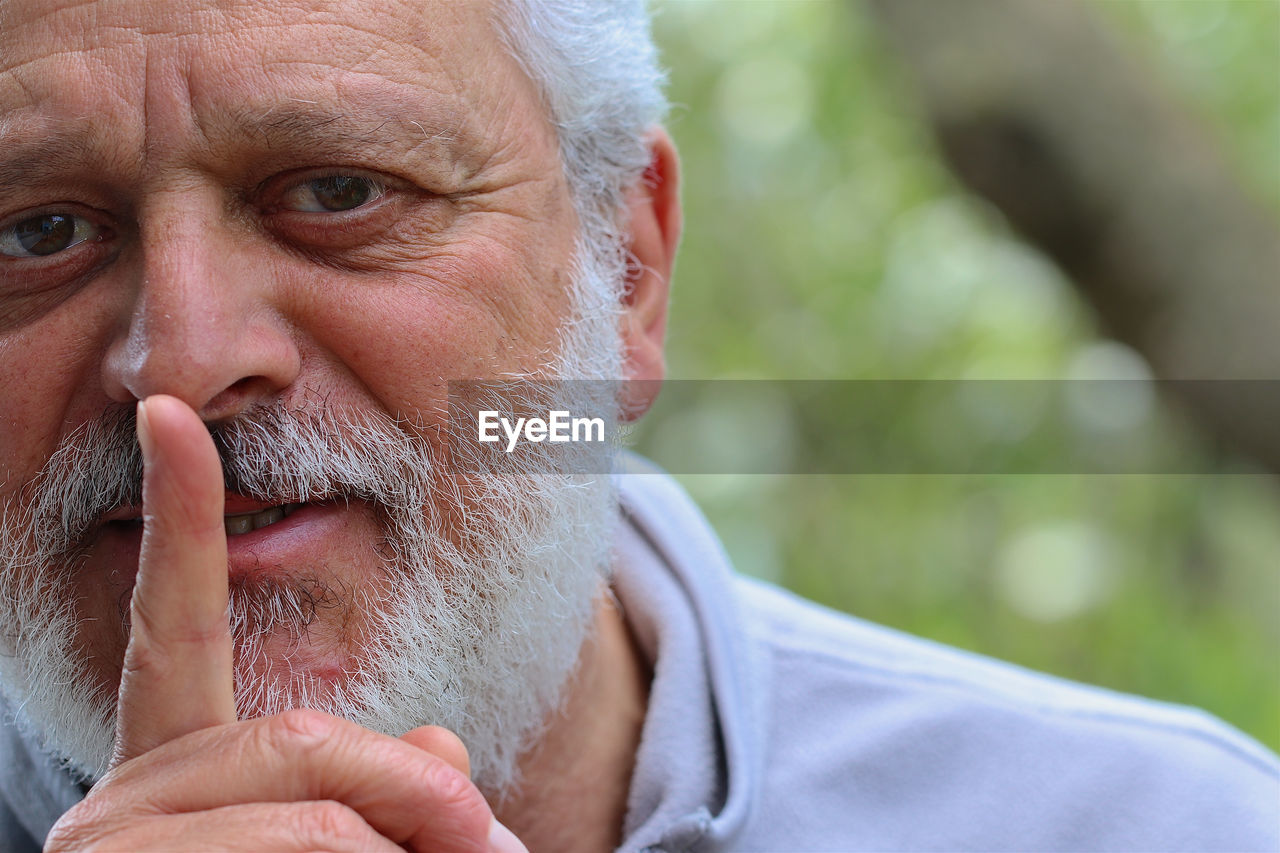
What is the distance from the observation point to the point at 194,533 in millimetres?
1069

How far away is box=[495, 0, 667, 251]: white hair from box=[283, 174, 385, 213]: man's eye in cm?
32

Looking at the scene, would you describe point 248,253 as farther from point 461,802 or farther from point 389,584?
point 461,802

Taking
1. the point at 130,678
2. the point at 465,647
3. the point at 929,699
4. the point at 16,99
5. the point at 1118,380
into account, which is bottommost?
the point at 1118,380

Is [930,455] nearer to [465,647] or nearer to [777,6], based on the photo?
[777,6]

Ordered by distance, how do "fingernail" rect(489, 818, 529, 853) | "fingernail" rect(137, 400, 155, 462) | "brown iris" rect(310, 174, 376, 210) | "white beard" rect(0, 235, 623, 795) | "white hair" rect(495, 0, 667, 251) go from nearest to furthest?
"fingernail" rect(137, 400, 155, 462)
"fingernail" rect(489, 818, 529, 853)
"white beard" rect(0, 235, 623, 795)
"brown iris" rect(310, 174, 376, 210)
"white hair" rect(495, 0, 667, 251)

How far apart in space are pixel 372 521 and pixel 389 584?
84 millimetres

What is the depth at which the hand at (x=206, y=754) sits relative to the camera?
1.05m

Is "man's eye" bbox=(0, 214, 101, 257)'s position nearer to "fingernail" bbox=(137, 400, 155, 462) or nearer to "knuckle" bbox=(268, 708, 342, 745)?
"fingernail" bbox=(137, 400, 155, 462)

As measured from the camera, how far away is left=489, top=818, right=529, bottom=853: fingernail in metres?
1.16

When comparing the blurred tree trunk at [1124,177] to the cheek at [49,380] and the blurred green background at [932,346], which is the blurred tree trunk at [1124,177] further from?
the cheek at [49,380]

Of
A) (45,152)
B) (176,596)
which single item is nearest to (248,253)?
(45,152)

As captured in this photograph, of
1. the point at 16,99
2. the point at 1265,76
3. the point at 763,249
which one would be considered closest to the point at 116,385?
the point at 16,99

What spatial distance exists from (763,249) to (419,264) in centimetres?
398

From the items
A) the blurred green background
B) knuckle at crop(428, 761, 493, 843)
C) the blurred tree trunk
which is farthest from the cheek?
the blurred green background
